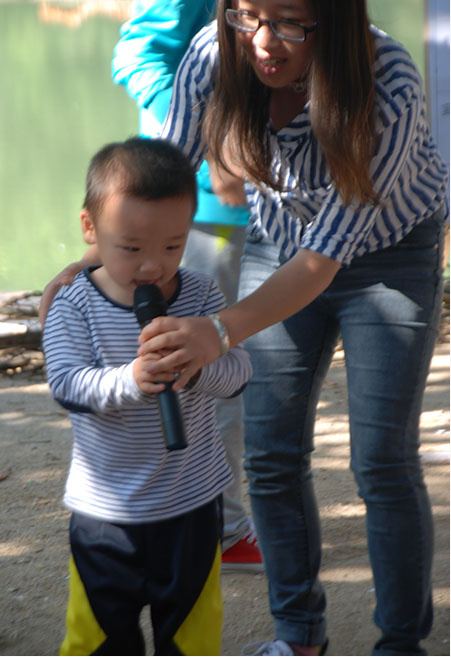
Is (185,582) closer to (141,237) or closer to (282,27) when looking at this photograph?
(141,237)

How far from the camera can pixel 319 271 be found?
82.1 inches

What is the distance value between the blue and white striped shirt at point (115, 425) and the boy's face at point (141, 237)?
0.33 ft

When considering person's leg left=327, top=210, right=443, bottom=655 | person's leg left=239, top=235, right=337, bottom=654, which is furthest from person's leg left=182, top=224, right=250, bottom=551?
person's leg left=327, top=210, right=443, bottom=655

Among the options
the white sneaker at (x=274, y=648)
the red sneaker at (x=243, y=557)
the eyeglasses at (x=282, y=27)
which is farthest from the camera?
the red sneaker at (x=243, y=557)

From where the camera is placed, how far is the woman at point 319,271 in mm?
1980

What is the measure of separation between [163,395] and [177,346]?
0.10 metres

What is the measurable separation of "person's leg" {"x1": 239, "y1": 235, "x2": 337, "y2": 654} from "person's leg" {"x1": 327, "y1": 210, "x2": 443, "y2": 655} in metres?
0.11

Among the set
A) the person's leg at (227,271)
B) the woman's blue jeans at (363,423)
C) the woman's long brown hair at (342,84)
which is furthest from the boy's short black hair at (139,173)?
the person's leg at (227,271)

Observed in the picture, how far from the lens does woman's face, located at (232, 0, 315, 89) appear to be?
1.94 m

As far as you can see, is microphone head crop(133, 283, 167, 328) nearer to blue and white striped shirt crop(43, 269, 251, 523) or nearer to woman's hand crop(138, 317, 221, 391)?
woman's hand crop(138, 317, 221, 391)

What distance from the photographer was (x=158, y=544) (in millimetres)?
2000

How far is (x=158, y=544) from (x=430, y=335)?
0.78 meters

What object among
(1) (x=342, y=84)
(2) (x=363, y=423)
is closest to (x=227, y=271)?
(2) (x=363, y=423)

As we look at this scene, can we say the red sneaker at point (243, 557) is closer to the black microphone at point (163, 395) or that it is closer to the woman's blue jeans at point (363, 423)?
the woman's blue jeans at point (363, 423)
